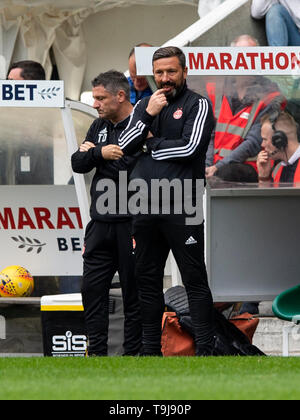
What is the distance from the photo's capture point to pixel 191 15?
14898 mm

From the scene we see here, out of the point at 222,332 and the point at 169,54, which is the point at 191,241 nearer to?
Result: the point at 169,54

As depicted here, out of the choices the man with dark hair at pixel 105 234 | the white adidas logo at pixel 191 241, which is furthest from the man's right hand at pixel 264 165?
the white adidas logo at pixel 191 241

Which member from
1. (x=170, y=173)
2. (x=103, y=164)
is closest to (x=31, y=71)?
(x=103, y=164)

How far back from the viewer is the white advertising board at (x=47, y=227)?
11469 millimetres

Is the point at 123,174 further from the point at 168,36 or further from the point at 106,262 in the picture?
the point at 168,36

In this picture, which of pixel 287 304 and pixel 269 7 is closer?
pixel 287 304

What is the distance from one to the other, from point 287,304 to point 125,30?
6.26m

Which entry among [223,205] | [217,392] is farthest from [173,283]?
[217,392]

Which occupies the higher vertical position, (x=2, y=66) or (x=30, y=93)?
(x=2, y=66)

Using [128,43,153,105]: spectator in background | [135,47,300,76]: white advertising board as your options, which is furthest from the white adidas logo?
[128,43,153,105]: spectator in background

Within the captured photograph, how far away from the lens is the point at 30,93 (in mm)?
9859

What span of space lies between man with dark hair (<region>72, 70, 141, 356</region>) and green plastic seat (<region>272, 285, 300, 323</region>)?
1.14 meters

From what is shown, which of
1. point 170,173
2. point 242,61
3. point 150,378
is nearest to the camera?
point 150,378

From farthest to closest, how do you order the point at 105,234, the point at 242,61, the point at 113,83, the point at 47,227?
the point at 47,227, the point at 242,61, the point at 113,83, the point at 105,234
